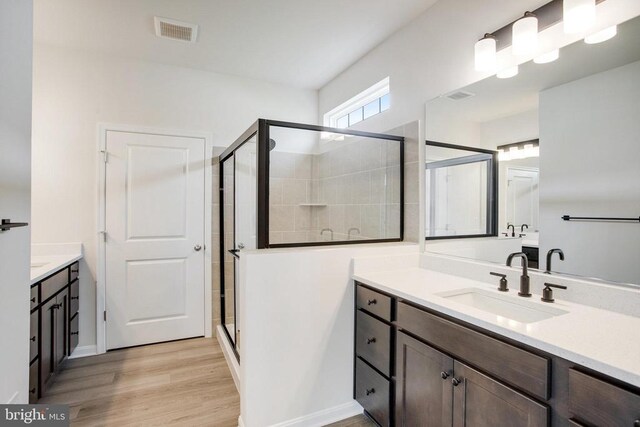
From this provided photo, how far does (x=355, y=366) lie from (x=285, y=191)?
1.32 metres

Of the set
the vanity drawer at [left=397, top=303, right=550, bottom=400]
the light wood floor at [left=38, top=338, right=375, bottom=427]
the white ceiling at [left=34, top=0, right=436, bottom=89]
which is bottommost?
the light wood floor at [left=38, top=338, right=375, bottom=427]

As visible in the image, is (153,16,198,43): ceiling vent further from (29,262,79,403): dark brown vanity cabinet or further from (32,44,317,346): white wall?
(29,262,79,403): dark brown vanity cabinet

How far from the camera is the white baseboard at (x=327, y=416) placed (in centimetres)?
181

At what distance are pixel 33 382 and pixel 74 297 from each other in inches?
Result: 34.5

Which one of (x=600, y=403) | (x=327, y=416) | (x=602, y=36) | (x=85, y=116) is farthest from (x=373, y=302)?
(x=85, y=116)

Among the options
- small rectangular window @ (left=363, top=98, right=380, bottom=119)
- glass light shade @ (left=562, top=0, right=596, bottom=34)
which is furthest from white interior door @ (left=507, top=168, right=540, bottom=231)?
small rectangular window @ (left=363, top=98, right=380, bottom=119)

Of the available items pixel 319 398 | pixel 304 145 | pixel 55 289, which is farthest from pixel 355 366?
pixel 55 289

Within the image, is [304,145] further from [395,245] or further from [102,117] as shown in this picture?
[102,117]

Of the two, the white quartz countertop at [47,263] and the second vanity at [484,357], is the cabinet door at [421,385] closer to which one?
the second vanity at [484,357]

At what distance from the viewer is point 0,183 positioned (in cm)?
124

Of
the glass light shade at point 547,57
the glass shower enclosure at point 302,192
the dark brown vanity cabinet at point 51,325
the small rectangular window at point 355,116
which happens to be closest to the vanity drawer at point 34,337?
the dark brown vanity cabinet at point 51,325

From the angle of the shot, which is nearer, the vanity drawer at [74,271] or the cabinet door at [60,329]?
the cabinet door at [60,329]

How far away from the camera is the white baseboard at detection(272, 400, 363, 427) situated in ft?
5.92

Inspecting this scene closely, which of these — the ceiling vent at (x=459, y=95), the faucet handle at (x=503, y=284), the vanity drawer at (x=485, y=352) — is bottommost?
the vanity drawer at (x=485, y=352)
